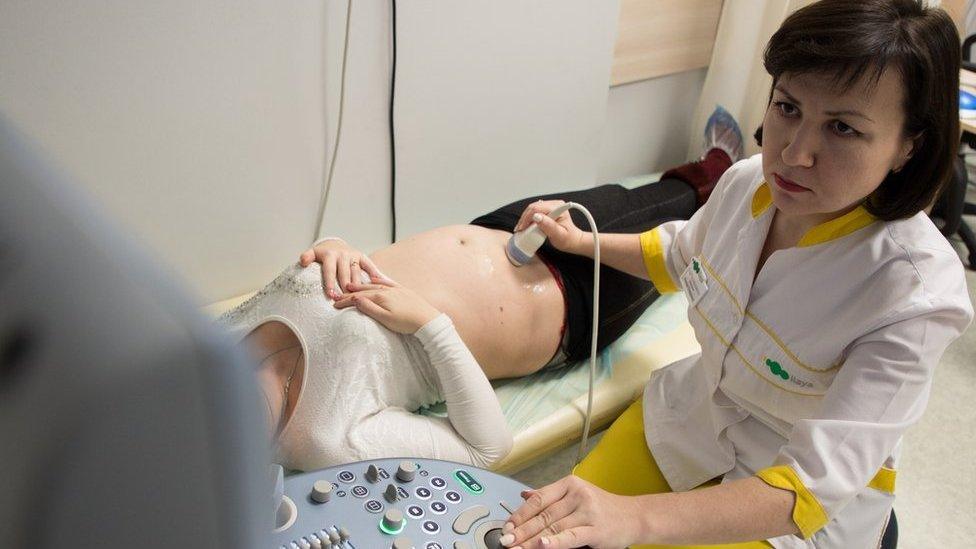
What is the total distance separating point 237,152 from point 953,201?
245cm

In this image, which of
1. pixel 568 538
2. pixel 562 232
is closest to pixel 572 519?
pixel 568 538

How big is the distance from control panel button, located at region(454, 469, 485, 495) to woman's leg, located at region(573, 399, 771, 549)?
49cm

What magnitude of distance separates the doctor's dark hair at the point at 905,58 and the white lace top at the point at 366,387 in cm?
74

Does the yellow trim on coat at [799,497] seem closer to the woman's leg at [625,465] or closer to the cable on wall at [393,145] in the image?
the woman's leg at [625,465]

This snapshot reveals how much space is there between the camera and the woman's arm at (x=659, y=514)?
1059mm

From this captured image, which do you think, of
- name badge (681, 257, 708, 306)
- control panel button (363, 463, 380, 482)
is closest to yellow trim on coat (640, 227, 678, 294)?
name badge (681, 257, 708, 306)

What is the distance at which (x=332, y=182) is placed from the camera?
2.03 m

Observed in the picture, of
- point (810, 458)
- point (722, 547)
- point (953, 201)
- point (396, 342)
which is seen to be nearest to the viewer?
point (810, 458)

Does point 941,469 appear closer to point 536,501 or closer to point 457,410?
point 457,410

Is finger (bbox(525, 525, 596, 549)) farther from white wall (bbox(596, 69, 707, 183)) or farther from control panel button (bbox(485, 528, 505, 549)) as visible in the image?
white wall (bbox(596, 69, 707, 183))

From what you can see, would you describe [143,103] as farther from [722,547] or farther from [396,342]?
[722,547]

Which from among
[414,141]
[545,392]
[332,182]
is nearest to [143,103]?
[332,182]

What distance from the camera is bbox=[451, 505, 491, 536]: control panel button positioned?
1.00 m

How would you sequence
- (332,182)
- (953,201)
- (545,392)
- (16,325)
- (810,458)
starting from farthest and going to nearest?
1. (953,201)
2. (332,182)
3. (545,392)
4. (810,458)
5. (16,325)
